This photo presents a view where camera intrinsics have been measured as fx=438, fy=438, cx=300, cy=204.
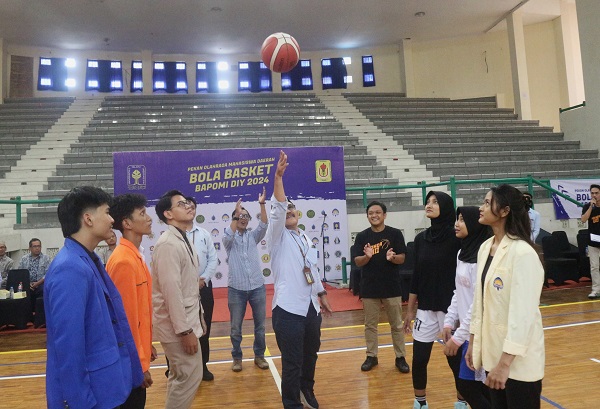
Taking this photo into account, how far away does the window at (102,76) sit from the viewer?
17.3 metres

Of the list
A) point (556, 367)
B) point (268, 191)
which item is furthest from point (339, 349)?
point (268, 191)

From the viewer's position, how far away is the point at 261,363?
14.9 feet

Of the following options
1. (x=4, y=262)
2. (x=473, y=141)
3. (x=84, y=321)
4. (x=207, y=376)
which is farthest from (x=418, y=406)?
(x=473, y=141)

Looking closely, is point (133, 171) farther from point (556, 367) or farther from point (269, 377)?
point (556, 367)

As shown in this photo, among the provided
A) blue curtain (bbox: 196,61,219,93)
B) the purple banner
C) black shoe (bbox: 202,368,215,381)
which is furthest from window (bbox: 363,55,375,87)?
black shoe (bbox: 202,368,215,381)

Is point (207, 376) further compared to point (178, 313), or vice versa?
point (207, 376)

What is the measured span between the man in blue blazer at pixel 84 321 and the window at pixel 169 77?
17.1 meters

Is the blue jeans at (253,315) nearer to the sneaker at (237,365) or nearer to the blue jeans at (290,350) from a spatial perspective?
the sneaker at (237,365)

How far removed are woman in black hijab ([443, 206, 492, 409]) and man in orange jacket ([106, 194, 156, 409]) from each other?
179 centimetres

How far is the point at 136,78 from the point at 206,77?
2780mm

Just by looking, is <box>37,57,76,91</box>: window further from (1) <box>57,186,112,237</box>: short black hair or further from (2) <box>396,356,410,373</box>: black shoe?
(1) <box>57,186,112,237</box>: short black hair

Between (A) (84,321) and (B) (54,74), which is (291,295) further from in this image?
(B) (54,74)

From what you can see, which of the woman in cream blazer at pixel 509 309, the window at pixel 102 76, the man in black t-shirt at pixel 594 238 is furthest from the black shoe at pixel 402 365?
the window at pixel 102 76

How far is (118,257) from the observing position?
2463 mm
